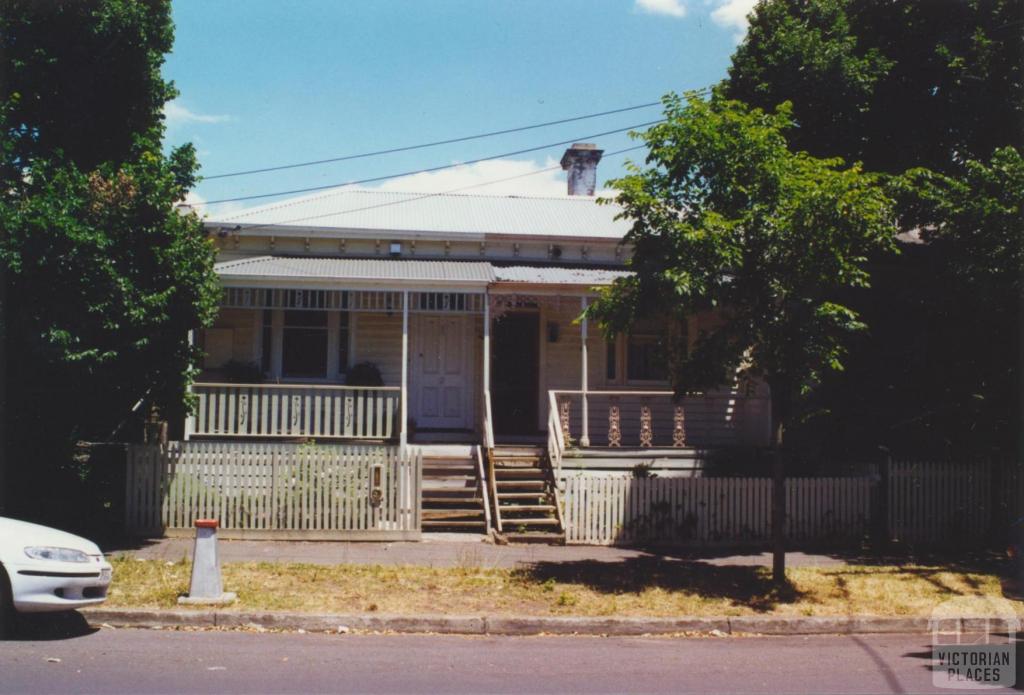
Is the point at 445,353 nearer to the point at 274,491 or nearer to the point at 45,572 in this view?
the point at 274,491

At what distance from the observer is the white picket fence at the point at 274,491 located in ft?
40.2

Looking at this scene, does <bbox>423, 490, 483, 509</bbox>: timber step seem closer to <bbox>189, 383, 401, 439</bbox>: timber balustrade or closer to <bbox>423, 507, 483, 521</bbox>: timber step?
<bbox>423, 507, 483, 521</bbox>: timber step

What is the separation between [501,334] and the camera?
17203mm

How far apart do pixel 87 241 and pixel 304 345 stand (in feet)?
21.2

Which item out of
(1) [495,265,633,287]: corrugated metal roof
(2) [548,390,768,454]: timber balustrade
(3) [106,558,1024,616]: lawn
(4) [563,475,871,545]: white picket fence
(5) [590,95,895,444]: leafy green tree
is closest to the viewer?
(3) [106,558,1024,616]: lawn

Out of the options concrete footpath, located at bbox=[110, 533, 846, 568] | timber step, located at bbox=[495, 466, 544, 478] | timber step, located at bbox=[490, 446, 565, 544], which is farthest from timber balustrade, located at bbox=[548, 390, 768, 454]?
concrete footpath, located at bbox=[110, 533, 846, 568]

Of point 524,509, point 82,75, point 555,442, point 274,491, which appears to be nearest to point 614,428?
point 555,442

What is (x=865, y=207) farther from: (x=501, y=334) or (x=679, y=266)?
(x=501, y=334)

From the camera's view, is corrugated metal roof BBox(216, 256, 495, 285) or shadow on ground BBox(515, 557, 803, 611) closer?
shadow on ground BBox(515, 557, 803, 611)

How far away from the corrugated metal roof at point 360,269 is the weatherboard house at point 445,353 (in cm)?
4

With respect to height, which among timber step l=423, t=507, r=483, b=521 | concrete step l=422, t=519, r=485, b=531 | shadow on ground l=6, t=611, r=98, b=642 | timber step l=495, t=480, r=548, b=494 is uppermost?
timber step l=495, t=480, r=548, b=494

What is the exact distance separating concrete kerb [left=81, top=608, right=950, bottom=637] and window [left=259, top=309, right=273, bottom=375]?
8664 millimetres

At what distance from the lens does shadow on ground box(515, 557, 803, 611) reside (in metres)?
9.32

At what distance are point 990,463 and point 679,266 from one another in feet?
23.1
